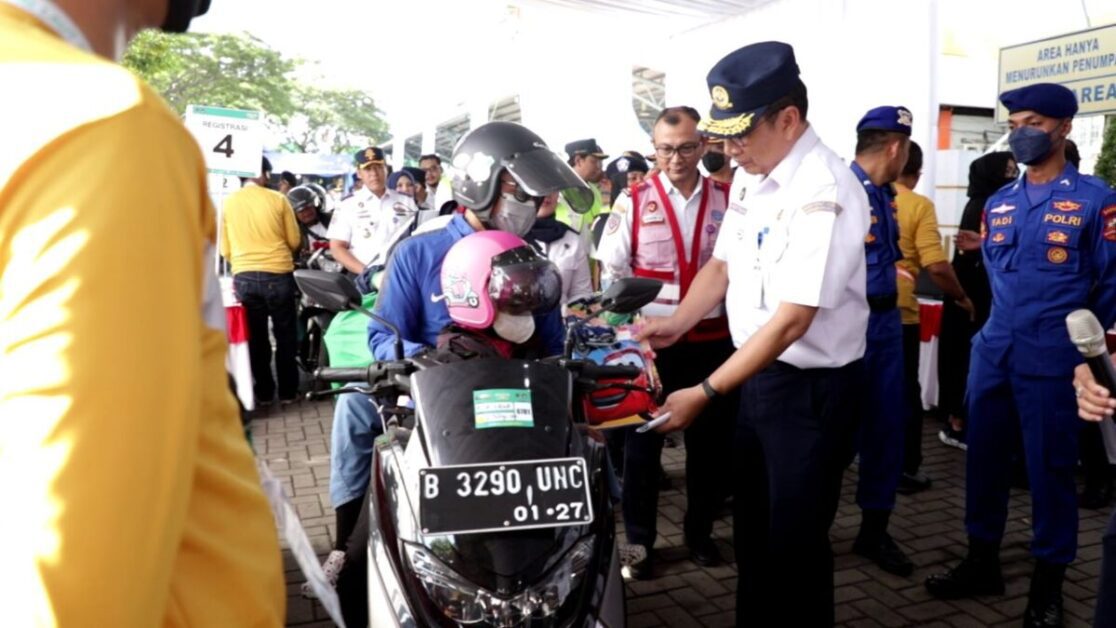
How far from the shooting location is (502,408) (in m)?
1.91

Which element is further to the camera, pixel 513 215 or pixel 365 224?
pixel 365 224

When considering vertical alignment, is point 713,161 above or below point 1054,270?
above

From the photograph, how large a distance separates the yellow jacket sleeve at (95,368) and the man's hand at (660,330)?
245 centimetres

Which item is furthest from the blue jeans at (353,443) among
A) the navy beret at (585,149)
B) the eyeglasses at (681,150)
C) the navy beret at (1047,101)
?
the navy beret at (585,149)

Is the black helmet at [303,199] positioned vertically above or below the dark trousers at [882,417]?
above

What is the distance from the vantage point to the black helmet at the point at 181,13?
0.82 metres

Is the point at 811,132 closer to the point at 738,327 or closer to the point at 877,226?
the point at 738,327

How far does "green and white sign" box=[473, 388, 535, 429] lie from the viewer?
74.5 inches

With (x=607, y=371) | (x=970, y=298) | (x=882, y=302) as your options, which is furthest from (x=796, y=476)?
(x=970, y=298)

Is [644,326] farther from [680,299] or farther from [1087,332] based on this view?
[1087,332]

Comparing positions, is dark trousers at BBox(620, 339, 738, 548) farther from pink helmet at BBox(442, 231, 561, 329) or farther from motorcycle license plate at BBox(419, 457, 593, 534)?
motorcycle license plate at BBox(419, 457, 593, 534)

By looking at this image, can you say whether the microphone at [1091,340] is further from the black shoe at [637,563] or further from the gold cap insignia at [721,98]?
the black shoe at [637,563]

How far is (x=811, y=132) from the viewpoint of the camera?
2561 mm

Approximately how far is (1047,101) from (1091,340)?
2110 mm
